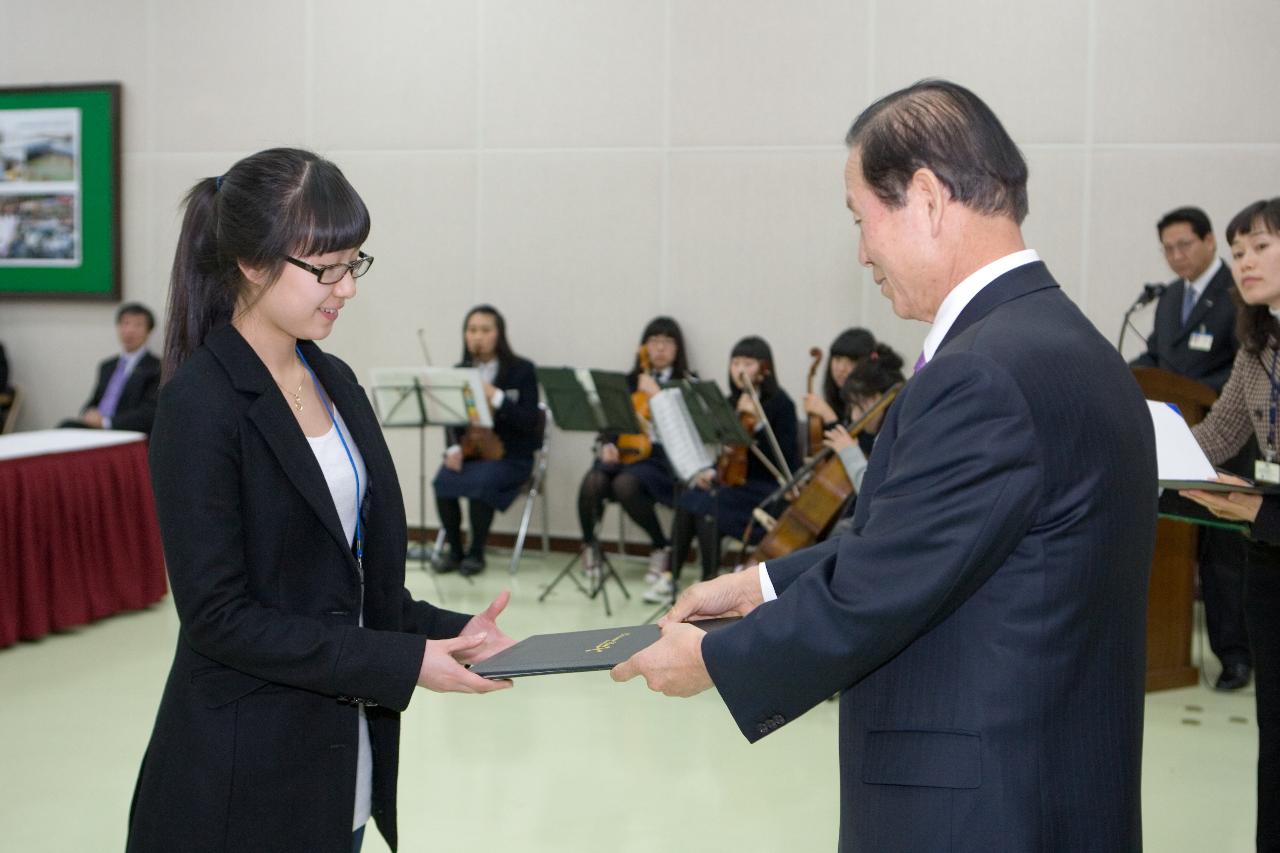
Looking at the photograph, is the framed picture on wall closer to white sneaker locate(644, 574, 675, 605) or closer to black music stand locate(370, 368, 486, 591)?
black music stand locate(370, 368, 486, 591)

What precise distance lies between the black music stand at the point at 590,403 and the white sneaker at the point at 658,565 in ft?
0.65

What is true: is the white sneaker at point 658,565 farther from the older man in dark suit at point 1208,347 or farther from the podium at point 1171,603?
the older man in dark suit at point 1208,347

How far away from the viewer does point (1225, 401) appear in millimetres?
3750

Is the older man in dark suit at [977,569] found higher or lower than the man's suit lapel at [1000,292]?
lower

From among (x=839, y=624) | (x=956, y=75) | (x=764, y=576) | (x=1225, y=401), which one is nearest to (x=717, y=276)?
(x=956, y=75)

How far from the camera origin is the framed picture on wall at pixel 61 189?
8547mm

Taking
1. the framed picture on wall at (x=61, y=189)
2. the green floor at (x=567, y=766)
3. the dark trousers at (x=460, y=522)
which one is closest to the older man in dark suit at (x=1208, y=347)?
the green floor at (x=567, y=766)

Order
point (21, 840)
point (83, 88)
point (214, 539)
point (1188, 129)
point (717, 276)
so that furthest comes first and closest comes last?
point (83, 88) → point (717, 276) → point (1188, 129) → point (21, 840) → point (214, 539)

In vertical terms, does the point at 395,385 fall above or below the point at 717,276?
below

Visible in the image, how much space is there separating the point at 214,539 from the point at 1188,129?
21.1 ft

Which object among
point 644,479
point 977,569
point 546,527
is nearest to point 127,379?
point 546,527

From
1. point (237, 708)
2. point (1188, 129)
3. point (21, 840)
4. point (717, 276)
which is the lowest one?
point (21, 840)

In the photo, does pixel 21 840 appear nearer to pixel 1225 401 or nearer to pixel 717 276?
pixel 1225 401

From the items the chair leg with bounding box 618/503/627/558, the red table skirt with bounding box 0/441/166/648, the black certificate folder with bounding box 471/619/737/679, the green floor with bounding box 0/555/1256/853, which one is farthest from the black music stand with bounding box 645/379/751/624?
the black certificate folder with bounding box 471/619/737/679
